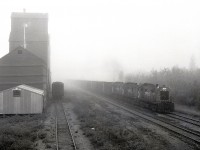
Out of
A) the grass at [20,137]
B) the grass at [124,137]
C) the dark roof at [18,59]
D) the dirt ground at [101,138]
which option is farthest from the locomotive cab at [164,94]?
the dark roof at [18,59]

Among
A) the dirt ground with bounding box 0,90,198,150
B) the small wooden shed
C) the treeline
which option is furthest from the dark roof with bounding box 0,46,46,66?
the treeline

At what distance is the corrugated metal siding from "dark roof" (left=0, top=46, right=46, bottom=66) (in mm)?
12756

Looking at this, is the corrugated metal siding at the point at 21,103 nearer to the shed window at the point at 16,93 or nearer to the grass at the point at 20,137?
the shed window at the point at 16,93

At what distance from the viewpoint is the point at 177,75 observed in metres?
38.7

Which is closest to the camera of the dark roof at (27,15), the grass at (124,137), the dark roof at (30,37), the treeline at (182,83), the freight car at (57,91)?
the grass at (124,137)

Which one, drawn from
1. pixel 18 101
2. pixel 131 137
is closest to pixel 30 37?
pixel 18 101

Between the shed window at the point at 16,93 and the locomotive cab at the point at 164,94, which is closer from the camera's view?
the shed window at the point at 16,93

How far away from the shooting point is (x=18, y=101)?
2394 centimetres

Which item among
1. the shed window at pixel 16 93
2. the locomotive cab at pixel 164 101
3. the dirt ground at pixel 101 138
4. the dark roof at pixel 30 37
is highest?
the dark roof at pixel 30 37

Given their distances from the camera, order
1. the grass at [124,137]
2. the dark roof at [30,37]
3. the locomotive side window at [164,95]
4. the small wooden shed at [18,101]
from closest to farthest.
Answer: the grass at [124,137], the small wooden shed at [18,101], the locomotive side window at [164,95], the dark roof at [30,37]

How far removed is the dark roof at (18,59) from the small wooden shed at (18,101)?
12621mm

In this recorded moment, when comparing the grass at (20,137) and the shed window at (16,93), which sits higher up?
the shed window at (16,93)

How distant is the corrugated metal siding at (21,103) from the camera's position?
931 inches

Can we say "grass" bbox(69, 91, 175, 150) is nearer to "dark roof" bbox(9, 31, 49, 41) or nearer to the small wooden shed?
the small wooden shed
